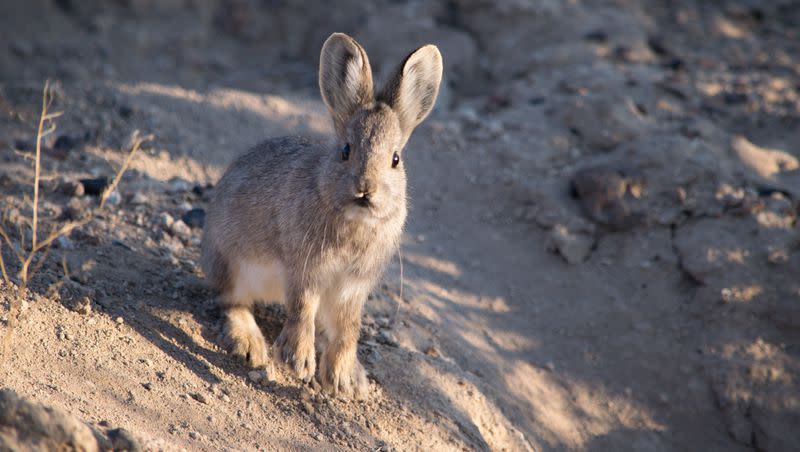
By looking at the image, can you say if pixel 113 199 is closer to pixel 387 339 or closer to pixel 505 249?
pixel 387 339

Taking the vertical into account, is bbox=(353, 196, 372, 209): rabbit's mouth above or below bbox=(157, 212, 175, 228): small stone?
above

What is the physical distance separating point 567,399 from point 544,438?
52cm

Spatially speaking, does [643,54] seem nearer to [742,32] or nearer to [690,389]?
[742,32]

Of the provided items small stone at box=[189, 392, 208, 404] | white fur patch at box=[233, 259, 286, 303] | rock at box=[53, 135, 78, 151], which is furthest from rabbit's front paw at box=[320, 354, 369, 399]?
rock at box=[53, 135, 78, 151]

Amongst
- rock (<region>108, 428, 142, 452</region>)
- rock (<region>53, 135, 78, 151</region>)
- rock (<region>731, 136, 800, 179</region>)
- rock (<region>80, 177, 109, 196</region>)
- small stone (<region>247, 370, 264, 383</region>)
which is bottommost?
rock (<region>731, 136, 800, 179</region>)

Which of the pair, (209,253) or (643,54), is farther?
(643,54)

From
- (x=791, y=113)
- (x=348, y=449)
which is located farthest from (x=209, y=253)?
(x=791, y=113)

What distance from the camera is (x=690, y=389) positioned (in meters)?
6.16

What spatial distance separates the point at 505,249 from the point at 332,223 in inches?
122

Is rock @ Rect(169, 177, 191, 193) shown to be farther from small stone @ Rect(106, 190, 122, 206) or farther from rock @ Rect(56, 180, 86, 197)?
rock @ Rect(56, 180, 86, 197)

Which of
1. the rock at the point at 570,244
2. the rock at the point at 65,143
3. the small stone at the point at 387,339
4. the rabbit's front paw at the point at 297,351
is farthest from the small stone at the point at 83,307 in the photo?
the rock at the point at 570,244

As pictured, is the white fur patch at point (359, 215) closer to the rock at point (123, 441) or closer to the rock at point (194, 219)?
the rock at point (123, 441)

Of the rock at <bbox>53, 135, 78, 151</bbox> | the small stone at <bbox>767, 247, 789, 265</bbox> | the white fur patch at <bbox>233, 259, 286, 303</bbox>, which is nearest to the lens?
the white fur patch at <bbox>233, 259, 286, 303</bbox>

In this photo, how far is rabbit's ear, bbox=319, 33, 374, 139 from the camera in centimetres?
450
